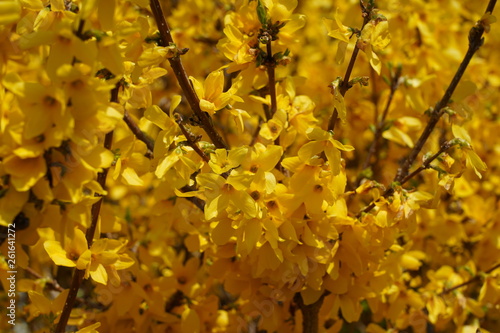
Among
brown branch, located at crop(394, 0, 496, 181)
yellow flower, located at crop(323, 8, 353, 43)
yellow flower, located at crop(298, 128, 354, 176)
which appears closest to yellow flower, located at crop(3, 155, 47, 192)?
yellow flower, located at crop(298, 128, 354, 176)

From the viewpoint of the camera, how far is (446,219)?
2086 millimetres

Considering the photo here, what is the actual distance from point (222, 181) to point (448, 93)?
2.37ft

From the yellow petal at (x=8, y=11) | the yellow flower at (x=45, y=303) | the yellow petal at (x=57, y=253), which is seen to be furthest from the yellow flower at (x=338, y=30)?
the yellow flower at (x=45, y=303)

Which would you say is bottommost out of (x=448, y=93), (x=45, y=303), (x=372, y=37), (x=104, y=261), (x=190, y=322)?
(x=190, y=322)

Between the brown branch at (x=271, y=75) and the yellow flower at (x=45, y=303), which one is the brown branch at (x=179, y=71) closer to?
the brown branch at (x=271, y=75)

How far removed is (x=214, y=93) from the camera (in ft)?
4.23

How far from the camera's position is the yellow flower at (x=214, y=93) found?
4.09ft

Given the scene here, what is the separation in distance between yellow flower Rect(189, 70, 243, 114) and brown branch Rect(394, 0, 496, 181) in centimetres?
57

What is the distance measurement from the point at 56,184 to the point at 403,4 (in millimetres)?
1721

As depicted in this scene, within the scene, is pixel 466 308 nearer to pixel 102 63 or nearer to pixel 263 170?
pixel 263 170

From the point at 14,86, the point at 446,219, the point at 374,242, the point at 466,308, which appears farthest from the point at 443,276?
the point at 14,86

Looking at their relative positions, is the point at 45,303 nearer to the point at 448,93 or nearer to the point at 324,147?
the point at 324,147

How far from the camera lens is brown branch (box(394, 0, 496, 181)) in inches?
55.7

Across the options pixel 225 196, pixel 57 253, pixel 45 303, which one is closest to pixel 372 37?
pixel 225 196
